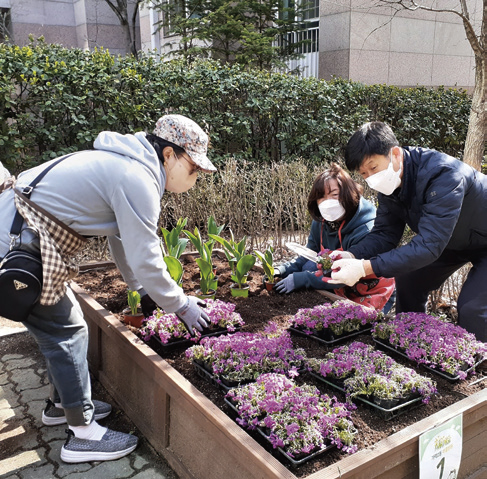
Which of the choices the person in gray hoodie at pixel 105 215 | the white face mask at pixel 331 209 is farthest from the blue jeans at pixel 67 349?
the white face mask at pixel 331 209

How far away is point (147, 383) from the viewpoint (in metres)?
2.51

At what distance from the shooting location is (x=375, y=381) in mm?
2062

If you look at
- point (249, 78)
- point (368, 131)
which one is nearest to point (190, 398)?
point (368, 131)

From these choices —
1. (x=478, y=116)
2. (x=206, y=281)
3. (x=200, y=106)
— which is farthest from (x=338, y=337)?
(x=478, y=116)

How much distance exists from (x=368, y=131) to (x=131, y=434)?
6.46ft

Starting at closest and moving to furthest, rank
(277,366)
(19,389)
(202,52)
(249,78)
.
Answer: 1. (277,366)
2. (19,389)
3. (249,78)
4. (202,52)

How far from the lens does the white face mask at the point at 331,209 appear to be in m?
3.30

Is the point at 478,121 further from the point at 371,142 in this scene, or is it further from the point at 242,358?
the point at 242,358

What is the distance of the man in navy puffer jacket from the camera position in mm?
2480

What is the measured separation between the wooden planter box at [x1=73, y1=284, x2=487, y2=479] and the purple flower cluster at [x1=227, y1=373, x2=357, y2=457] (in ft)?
0.26

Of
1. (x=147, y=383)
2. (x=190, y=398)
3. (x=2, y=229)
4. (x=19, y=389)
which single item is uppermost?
(x=2, y=229)

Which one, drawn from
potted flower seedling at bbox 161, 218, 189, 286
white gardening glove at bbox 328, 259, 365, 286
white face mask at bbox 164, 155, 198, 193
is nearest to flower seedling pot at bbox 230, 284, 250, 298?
potted flower seedling at bbox 161, 218, 189, 286

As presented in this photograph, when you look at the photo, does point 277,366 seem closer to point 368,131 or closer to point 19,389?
point 368,131

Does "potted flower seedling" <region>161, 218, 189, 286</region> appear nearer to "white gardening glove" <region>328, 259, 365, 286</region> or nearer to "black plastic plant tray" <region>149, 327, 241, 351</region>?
"black plastic plant tray" <region>149, 327, 241, 351</region>
